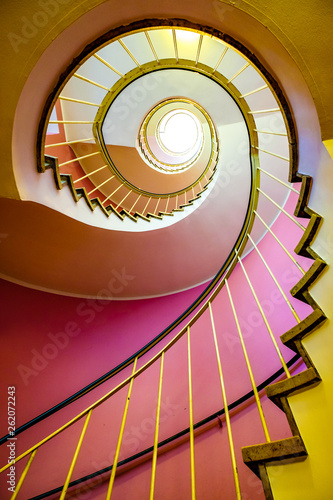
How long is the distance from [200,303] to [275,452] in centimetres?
151

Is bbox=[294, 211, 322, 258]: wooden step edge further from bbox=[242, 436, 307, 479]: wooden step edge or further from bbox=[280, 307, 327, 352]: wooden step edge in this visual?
bbox=[242, 436, 307, 479]: wooden step edge

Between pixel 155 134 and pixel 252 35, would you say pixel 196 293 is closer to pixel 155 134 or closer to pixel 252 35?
pixel 252 35

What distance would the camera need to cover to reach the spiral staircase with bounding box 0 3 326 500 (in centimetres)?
154

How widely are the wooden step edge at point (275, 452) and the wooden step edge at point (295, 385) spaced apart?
174 millimetres

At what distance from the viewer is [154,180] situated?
20.4 feet

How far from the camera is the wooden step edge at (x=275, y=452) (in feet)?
3.23

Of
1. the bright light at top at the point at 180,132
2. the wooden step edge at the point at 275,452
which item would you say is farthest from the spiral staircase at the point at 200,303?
the bright light at top at the point at 180,132

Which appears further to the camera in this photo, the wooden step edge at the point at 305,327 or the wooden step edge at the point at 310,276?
the wooden step edge at the point at 310,276

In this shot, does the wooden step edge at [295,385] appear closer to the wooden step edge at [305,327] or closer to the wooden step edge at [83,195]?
the wooden step edge at [305,327]

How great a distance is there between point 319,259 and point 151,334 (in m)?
2.67

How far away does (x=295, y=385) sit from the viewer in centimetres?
113

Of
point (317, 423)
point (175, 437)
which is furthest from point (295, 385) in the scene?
point (175, 437)

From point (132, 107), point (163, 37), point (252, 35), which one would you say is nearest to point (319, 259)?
point (252, 35)

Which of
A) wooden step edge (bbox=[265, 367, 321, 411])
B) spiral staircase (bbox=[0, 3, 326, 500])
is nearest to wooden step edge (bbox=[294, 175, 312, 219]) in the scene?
spiral staircase (bbox=[0, 3, 326, 500])
